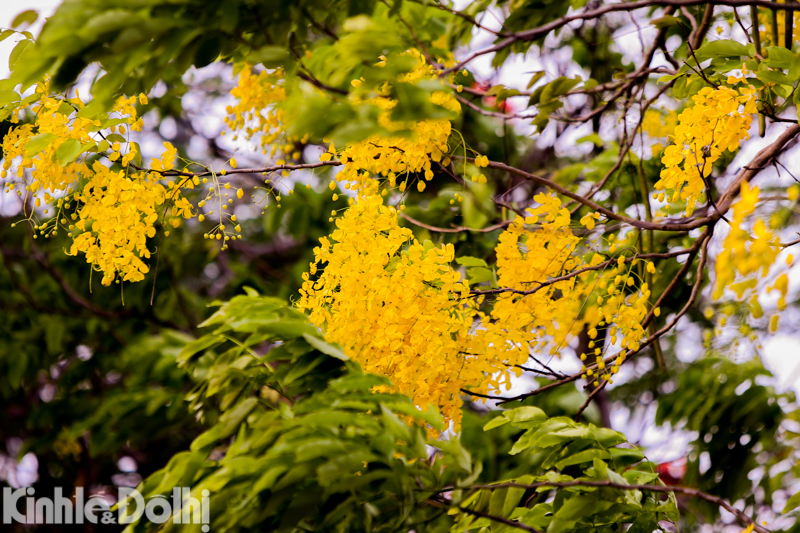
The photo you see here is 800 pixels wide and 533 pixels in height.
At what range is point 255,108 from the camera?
2.00 m

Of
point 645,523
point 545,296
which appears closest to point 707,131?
point 545,296

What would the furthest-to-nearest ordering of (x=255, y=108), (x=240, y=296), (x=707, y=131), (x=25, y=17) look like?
1. (x=255, y=108)
2. (x=240, y=296)
3. (x=707, y=131)
4. (x=25, y=17)

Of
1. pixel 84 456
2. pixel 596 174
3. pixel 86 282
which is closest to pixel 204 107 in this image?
pixel 86 282

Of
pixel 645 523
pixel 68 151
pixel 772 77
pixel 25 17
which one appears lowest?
pixel 645 523

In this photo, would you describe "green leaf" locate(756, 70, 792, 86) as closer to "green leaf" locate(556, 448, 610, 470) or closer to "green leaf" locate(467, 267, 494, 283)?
"green leaf" locate(467, 267, 494, 283)

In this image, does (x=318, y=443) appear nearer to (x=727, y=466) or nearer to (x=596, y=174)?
(x=596, y=174)

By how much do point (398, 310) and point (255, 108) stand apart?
95cm

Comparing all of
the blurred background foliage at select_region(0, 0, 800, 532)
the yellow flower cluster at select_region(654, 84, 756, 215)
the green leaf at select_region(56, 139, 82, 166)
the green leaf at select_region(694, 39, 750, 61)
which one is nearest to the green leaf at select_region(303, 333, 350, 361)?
the blurred background foliage at select_region(0, 0, 800, 532)

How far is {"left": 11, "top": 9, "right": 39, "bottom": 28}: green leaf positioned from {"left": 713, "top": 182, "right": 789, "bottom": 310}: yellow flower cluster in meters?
1.31

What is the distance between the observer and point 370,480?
104 cm

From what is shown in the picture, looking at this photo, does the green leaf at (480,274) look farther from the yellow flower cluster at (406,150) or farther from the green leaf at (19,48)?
the green leaf at (19,48)

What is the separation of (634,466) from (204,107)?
404cm

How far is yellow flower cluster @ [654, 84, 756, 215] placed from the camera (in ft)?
4.64

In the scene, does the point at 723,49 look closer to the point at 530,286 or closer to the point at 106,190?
the point at 530,286
